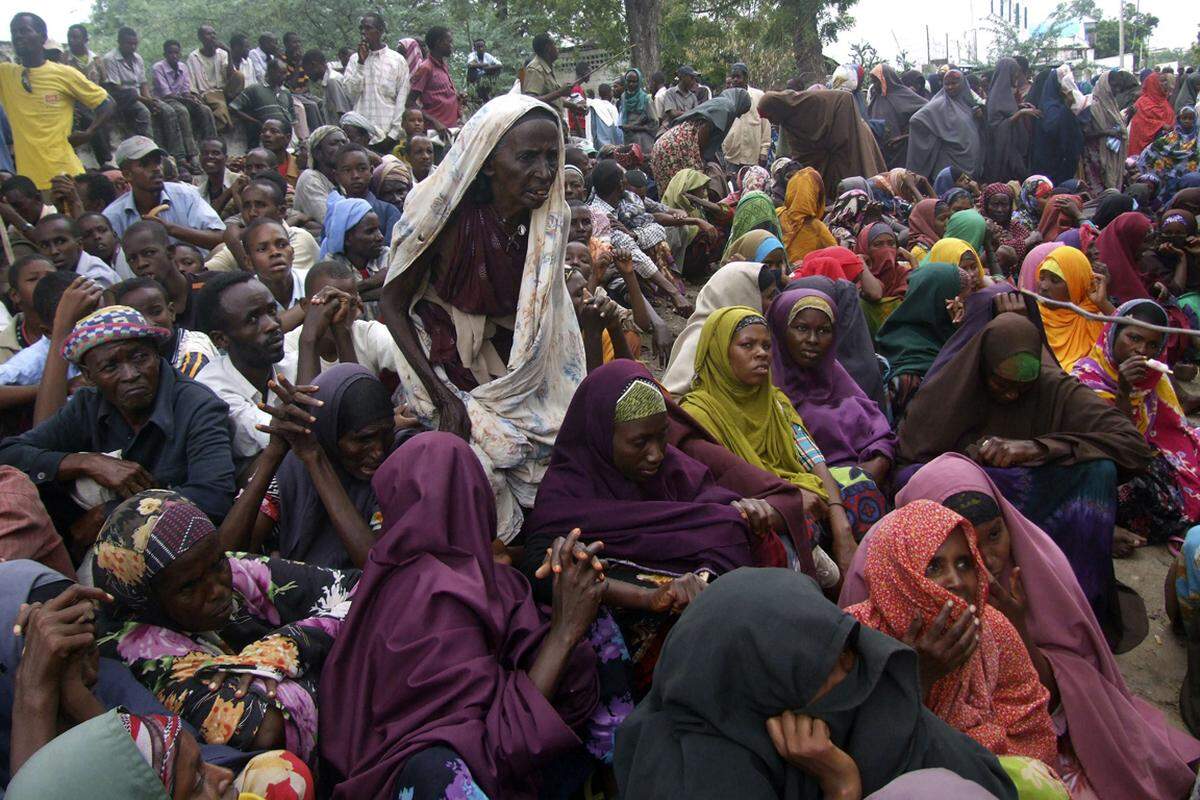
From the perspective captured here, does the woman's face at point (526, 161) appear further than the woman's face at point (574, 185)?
No

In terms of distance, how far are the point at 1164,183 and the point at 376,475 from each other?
10.9 m

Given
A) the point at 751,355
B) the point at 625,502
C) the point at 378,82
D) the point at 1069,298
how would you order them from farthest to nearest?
the point at 378,82, the point at 1069,298, the point at 751,355, the point at 625,502

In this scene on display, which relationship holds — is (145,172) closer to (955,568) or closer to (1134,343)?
(955,568)

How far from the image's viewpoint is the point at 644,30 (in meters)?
19.2

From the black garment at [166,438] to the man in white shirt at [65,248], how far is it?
7.01 ft

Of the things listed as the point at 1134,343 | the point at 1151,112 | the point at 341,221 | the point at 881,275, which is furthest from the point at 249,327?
the point at 1151,112

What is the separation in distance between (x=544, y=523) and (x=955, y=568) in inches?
53.2

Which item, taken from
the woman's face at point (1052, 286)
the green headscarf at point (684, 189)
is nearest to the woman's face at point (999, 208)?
the green headscarf at point (684, 189)

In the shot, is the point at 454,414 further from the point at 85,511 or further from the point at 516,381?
the point at 85,511

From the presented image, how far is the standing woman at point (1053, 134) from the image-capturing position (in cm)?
1209

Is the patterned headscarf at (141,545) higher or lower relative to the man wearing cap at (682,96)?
lower

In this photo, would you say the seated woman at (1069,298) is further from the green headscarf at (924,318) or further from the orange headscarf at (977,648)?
the orange headscarf at (977,648)

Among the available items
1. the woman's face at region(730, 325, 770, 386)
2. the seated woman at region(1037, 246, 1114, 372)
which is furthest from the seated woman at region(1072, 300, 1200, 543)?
the woman's face at region(730, 325, 770, 386)

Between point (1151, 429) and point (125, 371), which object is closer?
point (125, 371)
